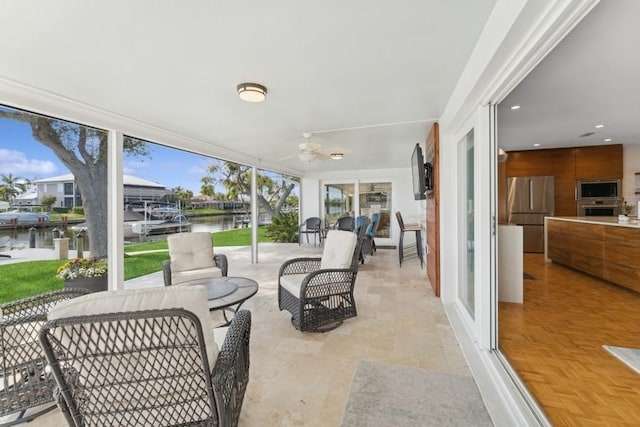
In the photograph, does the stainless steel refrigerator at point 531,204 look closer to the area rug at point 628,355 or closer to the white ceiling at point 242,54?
the white ceiling at point 242,54

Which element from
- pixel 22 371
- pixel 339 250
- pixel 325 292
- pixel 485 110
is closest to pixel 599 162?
pixel 485 110

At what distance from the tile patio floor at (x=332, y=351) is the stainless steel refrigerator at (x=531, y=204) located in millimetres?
3874

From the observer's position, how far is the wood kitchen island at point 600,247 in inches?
133

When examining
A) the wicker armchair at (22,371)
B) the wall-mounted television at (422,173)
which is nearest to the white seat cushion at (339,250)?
the wall-mounted television at (422,173)

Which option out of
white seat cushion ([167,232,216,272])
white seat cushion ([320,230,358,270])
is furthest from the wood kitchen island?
white seat cushion ([167,232,216,272])

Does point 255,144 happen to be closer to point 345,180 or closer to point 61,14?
point 61,14

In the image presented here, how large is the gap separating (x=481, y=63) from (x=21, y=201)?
4.65 meters

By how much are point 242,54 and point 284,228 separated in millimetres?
7187

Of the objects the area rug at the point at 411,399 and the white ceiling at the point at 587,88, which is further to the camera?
the white ceiling at the point at 587,88

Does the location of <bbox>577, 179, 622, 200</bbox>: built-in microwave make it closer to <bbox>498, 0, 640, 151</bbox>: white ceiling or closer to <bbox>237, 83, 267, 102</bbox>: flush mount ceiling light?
<bbox>498, 0, 640, 151</bbox>: white ceiling

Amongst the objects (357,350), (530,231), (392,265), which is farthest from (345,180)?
(357,350)

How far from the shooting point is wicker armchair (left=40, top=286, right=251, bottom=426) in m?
1.01

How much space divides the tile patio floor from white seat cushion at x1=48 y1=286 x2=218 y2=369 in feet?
2.82

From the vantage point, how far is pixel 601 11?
156 cm
